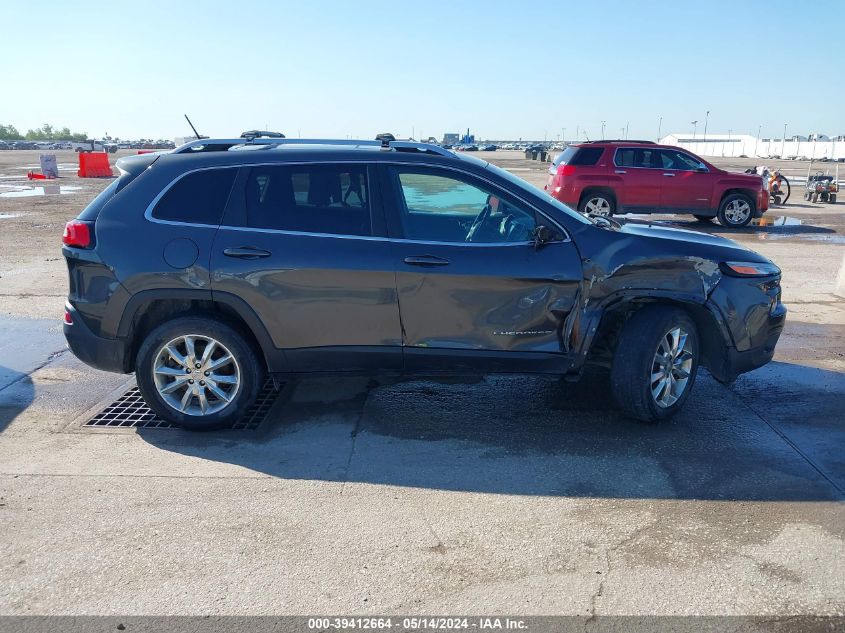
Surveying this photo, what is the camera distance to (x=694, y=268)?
4895 mm

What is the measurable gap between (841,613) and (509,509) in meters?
1.55

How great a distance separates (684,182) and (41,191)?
19.6 m

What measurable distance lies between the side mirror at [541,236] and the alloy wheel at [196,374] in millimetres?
2102

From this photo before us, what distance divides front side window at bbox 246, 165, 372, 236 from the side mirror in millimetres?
1076

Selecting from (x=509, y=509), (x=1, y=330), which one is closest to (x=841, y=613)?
(x=509, y=509)

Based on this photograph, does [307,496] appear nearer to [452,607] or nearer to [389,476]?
[389,476]

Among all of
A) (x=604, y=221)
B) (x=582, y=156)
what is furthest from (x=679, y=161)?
(x=604, y=221)

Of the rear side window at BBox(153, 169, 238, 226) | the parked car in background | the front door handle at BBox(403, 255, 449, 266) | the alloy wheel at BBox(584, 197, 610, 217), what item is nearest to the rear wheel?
the alloy wheel at BBox(584, 197, 610, 217)

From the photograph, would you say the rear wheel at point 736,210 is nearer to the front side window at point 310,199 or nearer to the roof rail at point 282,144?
Answer: the roof rail at point 282,144

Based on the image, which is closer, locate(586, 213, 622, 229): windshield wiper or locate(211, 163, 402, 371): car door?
locate(211, 163, 402, 371): car door

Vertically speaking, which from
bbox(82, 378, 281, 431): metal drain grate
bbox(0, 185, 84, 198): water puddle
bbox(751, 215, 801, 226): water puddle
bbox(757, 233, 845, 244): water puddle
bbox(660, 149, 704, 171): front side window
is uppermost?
bbox(660, 149, 704, 171): front side window

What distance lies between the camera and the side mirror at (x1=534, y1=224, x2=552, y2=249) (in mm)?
4766

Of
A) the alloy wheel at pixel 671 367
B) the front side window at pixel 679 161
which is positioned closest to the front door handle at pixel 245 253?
the alloy wheel at pixel 671 367

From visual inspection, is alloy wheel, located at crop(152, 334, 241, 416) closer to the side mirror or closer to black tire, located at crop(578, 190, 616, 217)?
the side mirror
